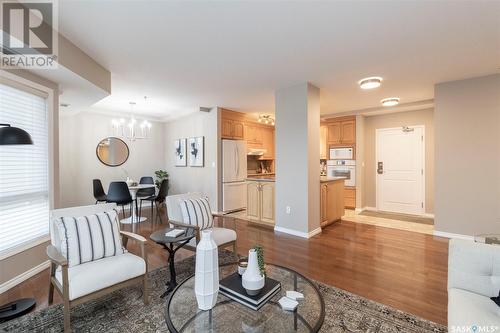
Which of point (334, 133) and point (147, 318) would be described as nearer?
point (147, 318)

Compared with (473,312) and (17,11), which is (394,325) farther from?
(17,11)

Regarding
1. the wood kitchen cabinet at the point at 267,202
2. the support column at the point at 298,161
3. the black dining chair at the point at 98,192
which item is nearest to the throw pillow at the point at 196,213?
the support column at the point at 298,161

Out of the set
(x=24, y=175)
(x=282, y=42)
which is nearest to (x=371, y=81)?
(x=282, y=42)

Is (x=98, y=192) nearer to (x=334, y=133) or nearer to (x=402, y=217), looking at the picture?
(x=334, y=133)

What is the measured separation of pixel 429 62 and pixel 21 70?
4995mm

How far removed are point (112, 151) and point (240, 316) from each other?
5.97 meters

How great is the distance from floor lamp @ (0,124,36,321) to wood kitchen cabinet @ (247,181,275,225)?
3.56m

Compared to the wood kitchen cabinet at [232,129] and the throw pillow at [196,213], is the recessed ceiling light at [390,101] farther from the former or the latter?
the throw pillow at [196,213]

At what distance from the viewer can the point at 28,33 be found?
213 cm

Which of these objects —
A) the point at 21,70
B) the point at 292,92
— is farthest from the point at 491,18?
the point at 21,70

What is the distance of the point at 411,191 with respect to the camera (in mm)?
5801

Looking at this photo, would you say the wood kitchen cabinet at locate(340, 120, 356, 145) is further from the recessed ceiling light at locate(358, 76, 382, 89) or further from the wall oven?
the recessed ceiling light at locate(358, 76, 382, 89)

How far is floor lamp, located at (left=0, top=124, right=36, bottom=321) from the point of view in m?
1.88

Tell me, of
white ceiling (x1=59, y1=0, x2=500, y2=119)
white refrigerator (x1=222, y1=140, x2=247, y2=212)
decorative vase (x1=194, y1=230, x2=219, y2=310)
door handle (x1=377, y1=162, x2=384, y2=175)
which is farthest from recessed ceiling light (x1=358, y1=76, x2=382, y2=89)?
decorative vase (x1=194, y1=230, x2=219, y2=310)
